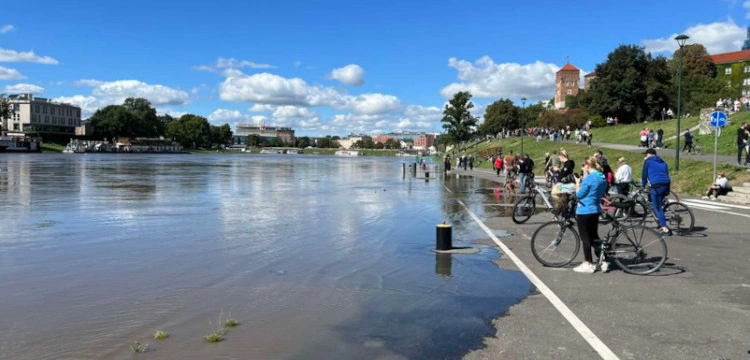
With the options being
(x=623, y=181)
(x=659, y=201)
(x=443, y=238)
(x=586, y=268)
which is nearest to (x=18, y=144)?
(x=623, y=181)

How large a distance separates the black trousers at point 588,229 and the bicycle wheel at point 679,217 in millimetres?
5238

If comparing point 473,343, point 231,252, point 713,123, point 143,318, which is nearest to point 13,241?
point 231,252

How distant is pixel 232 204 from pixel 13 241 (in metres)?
8.20

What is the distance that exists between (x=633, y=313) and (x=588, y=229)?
6.98ft

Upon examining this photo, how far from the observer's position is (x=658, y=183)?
39.1 ft

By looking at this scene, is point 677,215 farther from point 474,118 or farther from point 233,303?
point 474,118

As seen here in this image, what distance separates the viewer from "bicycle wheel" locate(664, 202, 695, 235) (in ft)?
41.3

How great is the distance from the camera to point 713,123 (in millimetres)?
21281

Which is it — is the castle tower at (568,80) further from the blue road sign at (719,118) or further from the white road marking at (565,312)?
the white road marking at (565,312)

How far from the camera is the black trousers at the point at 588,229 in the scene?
8258mm

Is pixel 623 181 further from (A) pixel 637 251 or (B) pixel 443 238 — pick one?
(B) pixel 443 238

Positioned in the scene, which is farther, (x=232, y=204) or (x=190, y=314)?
(x=232, y=204)

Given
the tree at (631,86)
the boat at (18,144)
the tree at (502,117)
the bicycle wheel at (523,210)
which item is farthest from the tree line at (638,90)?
the boat at (18,144)

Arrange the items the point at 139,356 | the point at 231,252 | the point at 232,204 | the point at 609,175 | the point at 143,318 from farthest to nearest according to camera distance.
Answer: the point at 232,204, the point at 609,175, the point at 231,252, the point at 143,318, the point at 139,356
